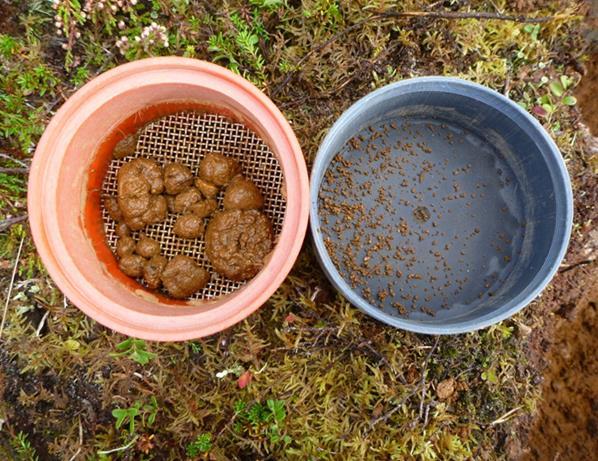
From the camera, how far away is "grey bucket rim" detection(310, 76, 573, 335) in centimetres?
144

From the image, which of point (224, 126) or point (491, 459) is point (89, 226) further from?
point (491, 459)

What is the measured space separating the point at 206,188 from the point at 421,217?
0.79m

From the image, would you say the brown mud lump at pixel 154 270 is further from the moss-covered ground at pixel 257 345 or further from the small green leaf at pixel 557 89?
the small green leaf at pixel 557 89

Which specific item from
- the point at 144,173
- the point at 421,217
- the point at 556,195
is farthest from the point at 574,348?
the point at 144,173

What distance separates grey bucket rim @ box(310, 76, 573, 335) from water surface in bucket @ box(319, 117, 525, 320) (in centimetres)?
21

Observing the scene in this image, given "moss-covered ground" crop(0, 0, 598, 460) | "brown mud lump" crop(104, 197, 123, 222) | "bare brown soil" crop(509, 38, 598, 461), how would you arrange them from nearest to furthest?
"brown mud lump" crop(104, 197, 123, 222), "moss-covered ground" crop(0, 0, 598, 460), "bare brown soil" crop(509, 38, 598, 461)

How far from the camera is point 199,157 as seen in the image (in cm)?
161

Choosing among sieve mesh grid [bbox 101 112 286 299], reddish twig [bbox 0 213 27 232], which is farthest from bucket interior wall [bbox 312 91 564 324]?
reddish twig [bbox 0 213 27 232]

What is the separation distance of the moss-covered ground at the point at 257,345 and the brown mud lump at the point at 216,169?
0.35 meters

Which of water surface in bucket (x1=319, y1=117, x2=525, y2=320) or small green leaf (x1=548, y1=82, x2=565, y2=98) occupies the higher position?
small green leaf (x1=548, y1=82, x2=565, y2=98)

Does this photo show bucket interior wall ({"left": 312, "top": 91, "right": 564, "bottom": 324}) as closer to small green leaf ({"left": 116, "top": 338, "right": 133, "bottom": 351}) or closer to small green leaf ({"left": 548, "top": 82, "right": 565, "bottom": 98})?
small green leaf ({"left": 548, "top": 82, "right": 565, "bottom": 98})

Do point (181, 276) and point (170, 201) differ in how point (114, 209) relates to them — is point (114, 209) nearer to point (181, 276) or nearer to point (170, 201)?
point (170, 201)

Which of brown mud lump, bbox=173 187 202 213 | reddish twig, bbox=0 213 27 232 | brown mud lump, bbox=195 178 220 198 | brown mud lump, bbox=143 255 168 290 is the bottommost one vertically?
reddish twig, bbox=0 213 27 232

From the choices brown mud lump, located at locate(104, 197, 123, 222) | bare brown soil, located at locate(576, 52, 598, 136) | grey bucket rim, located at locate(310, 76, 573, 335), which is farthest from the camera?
bare brown soil, located at locate(576, 52, 598, 136)
